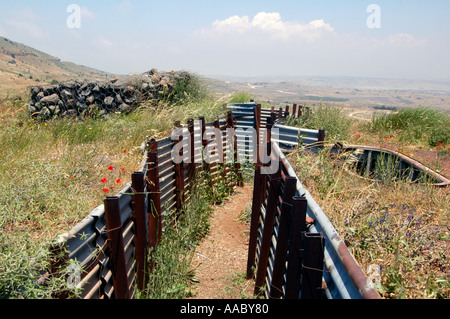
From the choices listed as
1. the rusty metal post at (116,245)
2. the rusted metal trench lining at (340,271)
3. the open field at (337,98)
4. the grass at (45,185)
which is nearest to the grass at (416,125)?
the open field at (337,98)

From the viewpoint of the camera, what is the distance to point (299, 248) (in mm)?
2783

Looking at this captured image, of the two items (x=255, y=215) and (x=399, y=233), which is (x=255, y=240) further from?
(x=399, y=233)

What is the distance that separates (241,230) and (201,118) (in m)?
2.46

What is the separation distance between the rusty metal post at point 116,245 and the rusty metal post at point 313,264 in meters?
1.49

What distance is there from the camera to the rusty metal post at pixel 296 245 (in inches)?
104

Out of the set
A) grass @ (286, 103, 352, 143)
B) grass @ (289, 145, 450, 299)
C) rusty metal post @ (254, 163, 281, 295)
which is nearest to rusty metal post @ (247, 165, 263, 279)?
rusty metal post @ (254, 163, 281, 295)

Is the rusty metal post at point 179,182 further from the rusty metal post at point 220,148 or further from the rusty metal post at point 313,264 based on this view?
the rusty metal post at point 313,264

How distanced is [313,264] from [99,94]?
12322 millimetres

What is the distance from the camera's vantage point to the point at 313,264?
7.46 feet

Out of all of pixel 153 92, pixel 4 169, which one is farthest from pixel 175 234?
pixel 153 92

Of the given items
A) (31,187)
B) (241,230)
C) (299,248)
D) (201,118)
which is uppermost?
(201,118)

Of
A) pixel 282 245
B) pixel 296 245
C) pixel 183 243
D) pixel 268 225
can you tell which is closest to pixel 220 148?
pixel 183 243

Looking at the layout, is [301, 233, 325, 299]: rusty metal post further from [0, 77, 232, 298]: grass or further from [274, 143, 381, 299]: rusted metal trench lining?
[0, 77, 232, 298]: grass
